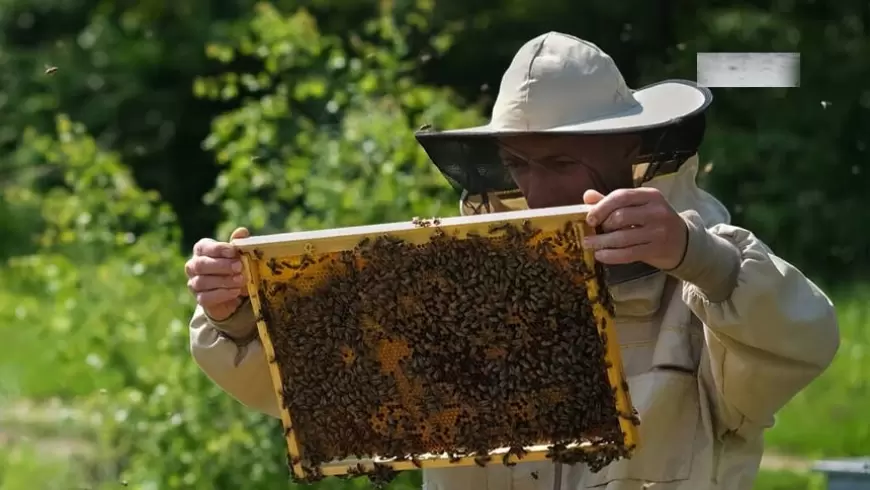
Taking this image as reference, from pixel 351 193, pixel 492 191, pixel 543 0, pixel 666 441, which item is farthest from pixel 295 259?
pixel 543 0

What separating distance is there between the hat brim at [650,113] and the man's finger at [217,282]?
509 mm

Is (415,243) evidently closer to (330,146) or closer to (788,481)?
(330,146)

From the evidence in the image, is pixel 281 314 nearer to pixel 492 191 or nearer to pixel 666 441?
pixel 492 191

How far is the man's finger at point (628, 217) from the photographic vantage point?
2.04m

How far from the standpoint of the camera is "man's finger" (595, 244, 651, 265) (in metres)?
2.04

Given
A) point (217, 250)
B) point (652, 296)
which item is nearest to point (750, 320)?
point (652, 296)

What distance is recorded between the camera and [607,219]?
6.73ft

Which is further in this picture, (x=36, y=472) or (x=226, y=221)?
(x=36, y=472)

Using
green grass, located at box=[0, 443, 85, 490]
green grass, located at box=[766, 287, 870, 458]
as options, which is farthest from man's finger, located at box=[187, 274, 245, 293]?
green grass, located at box=[766, 287, 870, 458]

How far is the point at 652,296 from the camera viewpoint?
92.0 inches

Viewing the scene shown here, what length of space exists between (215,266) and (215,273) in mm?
17

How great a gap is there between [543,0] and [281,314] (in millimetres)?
10579

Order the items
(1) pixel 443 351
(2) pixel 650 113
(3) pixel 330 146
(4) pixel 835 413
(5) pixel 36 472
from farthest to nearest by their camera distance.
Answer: (4) pixel 835 413, (5) pixel 36 472, (3) pixel 330 146, (2) pixel 650 113, (1) pixel 443 351

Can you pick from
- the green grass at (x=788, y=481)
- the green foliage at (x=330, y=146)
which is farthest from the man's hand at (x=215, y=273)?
the green grass at (x=788, y=481)
